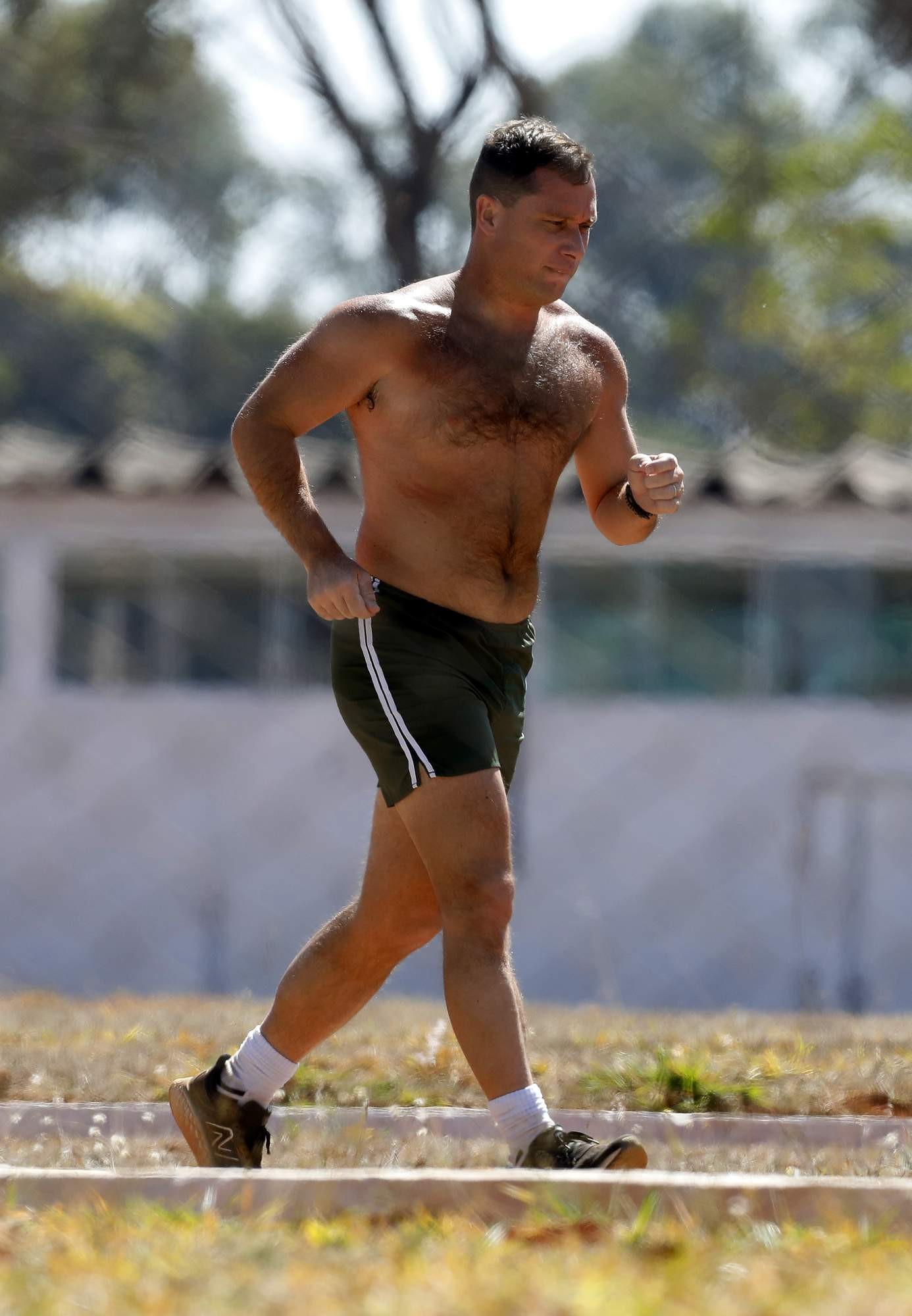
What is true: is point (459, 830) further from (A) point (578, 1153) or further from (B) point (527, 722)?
(B) point (527, 722)

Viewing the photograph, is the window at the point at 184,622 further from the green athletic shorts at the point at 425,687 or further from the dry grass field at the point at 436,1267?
the dry grass field at the point at 436,1267

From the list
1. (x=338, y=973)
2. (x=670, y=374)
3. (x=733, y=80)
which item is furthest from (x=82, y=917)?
(x=733, y=80)

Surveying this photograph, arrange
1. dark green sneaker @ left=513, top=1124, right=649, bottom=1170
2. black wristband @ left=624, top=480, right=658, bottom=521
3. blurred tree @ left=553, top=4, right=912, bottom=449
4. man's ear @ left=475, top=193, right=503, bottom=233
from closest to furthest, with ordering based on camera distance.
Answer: dark green sneaker @ left=513, top=1124, right=649, bottom=1170
man's ear @ left=475, top=193, right=503, bottom=233
black wristband @ left=624, top=480, right=658, bottom=521
blurred tree @ left=553, top=4, right=912, bottom=449

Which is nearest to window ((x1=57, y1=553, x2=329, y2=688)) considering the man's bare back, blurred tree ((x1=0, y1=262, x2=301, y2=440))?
the man's bare back

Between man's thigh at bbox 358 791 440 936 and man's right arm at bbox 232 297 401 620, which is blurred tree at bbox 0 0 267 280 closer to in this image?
man's right arm at bbox 232 297 401 620

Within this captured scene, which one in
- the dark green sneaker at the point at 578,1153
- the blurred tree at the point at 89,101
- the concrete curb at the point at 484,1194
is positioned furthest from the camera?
the blurred tree at the point at 89,101

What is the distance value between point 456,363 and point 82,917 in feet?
28.9

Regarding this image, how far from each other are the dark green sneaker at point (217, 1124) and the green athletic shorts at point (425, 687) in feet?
2.41

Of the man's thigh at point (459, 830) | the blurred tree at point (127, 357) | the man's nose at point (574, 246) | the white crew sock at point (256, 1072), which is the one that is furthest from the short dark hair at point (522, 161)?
the blurred tree at point (127, 357)

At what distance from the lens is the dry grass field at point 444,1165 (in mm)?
2338

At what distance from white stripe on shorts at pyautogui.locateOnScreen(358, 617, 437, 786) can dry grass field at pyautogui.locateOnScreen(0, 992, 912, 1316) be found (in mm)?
875

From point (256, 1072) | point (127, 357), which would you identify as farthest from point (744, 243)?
point (256, 1072)

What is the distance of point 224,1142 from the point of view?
4012mm

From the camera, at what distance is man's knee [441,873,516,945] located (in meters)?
3.76
